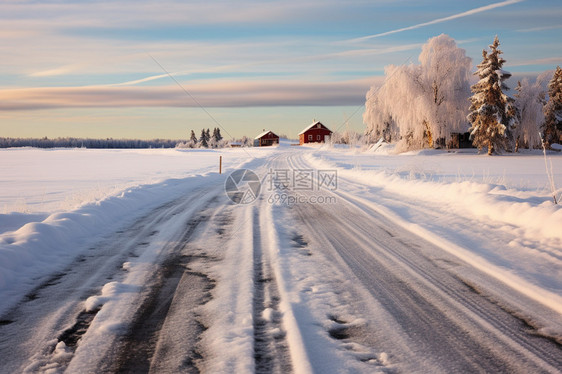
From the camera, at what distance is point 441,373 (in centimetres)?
274

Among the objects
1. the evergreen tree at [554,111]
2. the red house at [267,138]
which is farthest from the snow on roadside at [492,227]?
the red house at [267,138]

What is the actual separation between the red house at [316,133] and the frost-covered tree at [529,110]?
68.0 metres

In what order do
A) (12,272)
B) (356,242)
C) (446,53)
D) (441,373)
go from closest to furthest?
(441,373) → (12,272) → (356,242) → (446,53)

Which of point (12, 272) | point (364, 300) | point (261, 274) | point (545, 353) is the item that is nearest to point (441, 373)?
point (545, 353)

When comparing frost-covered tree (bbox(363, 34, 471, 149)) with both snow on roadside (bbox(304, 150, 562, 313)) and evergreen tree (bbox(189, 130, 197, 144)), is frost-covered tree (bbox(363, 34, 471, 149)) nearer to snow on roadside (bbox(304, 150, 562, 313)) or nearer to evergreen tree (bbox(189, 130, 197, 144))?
snow on roadside (bbox(304, 150, 562, 313))

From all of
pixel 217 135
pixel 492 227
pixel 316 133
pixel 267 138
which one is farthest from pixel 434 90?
pixel 217 135

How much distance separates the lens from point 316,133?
109 metres

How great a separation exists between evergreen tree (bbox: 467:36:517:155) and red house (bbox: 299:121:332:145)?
71.2m

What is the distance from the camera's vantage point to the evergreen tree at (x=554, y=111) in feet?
165

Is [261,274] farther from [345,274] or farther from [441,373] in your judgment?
[441,373]

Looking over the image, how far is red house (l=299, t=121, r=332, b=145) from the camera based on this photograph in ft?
358

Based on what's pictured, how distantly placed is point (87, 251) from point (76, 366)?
3.55 m

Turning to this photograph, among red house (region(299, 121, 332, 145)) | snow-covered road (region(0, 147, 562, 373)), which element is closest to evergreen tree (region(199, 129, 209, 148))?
red house (region(299, 121, 332, 145))

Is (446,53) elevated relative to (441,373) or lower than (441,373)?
elevated
